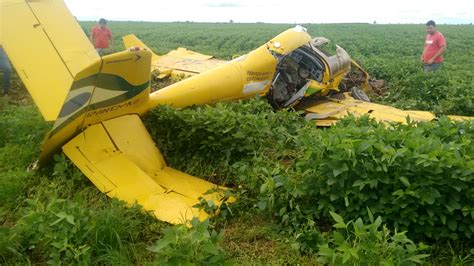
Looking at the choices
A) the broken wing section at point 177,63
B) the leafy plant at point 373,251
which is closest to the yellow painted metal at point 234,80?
the broken wing section at point 177,63

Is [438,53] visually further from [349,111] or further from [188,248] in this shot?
[188,248]

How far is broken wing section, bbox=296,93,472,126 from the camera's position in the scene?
6.82 m

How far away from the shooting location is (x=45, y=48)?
4.93m

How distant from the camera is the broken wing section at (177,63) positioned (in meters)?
9.59

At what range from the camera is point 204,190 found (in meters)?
4.62

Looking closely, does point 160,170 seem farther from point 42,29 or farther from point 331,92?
point 331,92

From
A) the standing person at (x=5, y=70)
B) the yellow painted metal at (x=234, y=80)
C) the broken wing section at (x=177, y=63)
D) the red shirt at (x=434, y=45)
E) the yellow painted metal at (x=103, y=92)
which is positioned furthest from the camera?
the red shirt at (x=434, y=45)

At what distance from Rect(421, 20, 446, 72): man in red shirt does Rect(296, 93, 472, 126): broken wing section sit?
4525 mm

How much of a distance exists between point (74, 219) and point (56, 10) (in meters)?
2.94

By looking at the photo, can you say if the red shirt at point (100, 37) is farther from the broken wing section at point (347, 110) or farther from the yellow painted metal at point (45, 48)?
the yellow painted metal at point (45, 48)

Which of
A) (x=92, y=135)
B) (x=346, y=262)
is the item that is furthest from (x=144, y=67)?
(x=346, y=262)

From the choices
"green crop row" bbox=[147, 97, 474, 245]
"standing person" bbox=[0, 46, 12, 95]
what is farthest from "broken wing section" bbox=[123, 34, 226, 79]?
"green crop row" bbox=[147, 97, 474, 245]

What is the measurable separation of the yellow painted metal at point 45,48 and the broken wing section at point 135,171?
0.51m

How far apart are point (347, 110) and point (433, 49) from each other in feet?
19.6
